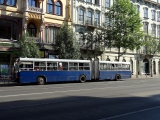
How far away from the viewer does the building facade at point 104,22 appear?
37406mm

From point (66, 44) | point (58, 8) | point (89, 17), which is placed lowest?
point (66, 44)

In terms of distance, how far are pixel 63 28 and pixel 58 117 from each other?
78.5ft

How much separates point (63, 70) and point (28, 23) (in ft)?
33.8

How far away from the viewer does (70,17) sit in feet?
119

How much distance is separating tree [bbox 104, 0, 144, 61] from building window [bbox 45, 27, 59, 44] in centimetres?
837

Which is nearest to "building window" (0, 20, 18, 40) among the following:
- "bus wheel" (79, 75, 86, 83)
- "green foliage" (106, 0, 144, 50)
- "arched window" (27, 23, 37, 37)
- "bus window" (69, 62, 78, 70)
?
"arched window" (27, 23, 37, 37)

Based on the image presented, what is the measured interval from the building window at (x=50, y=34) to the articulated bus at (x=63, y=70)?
8.57 meters

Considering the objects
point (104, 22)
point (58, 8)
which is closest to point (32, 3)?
point (58, 8)

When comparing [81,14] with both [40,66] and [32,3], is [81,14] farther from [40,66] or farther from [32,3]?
[40,66]

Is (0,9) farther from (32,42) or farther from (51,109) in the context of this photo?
(51,109)

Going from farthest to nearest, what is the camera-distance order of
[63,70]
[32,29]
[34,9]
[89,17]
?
1. [89,17]
2. [32,29]
3. [34,9]
4. [63,70]

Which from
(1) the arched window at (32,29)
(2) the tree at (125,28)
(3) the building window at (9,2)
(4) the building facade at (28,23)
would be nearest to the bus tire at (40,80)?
(4) the building facade at (28,23)

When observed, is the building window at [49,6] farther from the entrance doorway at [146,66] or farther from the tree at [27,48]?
the entrance doorway at [146,66]

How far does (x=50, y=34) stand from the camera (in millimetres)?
33938
